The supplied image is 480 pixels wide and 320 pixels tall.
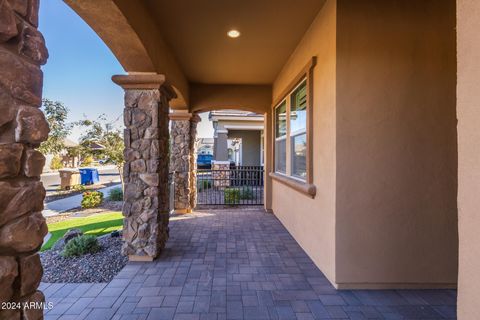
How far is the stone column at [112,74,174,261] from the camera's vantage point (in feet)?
11.4

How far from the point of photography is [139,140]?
3492mm

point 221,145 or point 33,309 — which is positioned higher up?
point 221,145

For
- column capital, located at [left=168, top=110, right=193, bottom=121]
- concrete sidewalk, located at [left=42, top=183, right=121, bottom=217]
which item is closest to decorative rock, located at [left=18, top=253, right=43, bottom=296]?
column capital, located at [left=168, top=110, right=193, bottom=121]

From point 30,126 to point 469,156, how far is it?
196 cm

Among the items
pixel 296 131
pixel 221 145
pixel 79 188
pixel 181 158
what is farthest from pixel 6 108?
pixel 79 188

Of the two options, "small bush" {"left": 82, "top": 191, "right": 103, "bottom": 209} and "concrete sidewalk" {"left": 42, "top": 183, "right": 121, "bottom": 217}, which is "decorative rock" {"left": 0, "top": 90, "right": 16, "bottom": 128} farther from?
"small bush" {"left": 82, "top": 191, "right": 103, "bottom": 209}

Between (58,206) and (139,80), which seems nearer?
(139,80)

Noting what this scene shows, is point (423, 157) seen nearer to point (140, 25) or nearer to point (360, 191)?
point (360, 191)

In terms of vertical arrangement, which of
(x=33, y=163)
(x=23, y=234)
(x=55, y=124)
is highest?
(x=55, y=124)

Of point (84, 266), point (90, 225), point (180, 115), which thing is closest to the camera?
point (84, 266)

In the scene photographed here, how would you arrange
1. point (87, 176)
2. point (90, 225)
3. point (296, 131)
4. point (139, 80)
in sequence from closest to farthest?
1. point (139, 80)
2. point (296, 131)
3. point (90, 225)
4. point (87, 176)

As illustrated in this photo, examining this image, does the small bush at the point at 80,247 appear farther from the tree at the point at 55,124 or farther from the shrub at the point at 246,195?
the tree at the point at 55,124

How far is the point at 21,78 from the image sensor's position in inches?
43.9

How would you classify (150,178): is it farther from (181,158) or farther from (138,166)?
(181,158)
